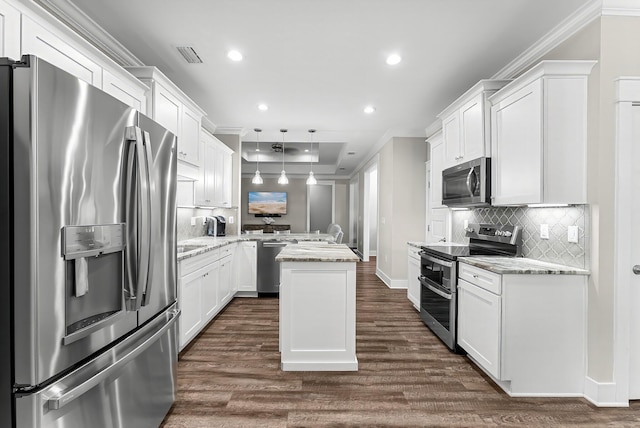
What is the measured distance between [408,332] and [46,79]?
3481 millimetres

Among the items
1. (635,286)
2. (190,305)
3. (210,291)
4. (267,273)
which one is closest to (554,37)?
(635,286)

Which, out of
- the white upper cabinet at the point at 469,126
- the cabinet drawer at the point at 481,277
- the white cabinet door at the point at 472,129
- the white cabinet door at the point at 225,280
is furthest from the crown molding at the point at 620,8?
the white cabinet door at the point at 225,280

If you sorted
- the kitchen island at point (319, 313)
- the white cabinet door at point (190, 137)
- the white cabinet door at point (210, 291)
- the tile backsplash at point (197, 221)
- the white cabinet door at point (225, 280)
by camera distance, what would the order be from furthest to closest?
the tile backsplash at point (197, 221)
the white cabinet door at point (225, 280)
the white cabinet door at point (210, 291)
the white cabinet door at point (190, 137)
the kitchen island at point (319, 313)

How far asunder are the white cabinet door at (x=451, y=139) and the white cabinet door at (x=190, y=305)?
285cm

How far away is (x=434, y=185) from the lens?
442cm

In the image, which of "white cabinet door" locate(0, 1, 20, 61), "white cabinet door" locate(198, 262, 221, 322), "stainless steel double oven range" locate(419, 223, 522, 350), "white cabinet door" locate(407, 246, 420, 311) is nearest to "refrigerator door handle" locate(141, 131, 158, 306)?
"white cabinet door" locate(0, 1, 20, 61)

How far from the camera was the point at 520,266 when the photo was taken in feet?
8.09

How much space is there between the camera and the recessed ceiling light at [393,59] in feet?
9.85

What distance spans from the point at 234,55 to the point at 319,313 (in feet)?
7.56

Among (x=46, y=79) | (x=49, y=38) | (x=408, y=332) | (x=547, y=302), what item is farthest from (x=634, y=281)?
(x=49, y=38)

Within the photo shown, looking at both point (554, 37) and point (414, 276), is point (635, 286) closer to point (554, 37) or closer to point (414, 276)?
point (554, 37)

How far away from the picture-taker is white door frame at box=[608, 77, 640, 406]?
2.20 meters

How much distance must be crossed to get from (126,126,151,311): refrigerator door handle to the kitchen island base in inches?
49.3

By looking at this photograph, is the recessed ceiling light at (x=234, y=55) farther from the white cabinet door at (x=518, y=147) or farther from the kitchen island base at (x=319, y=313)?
the white cabinet door at (x=518, y=147)
